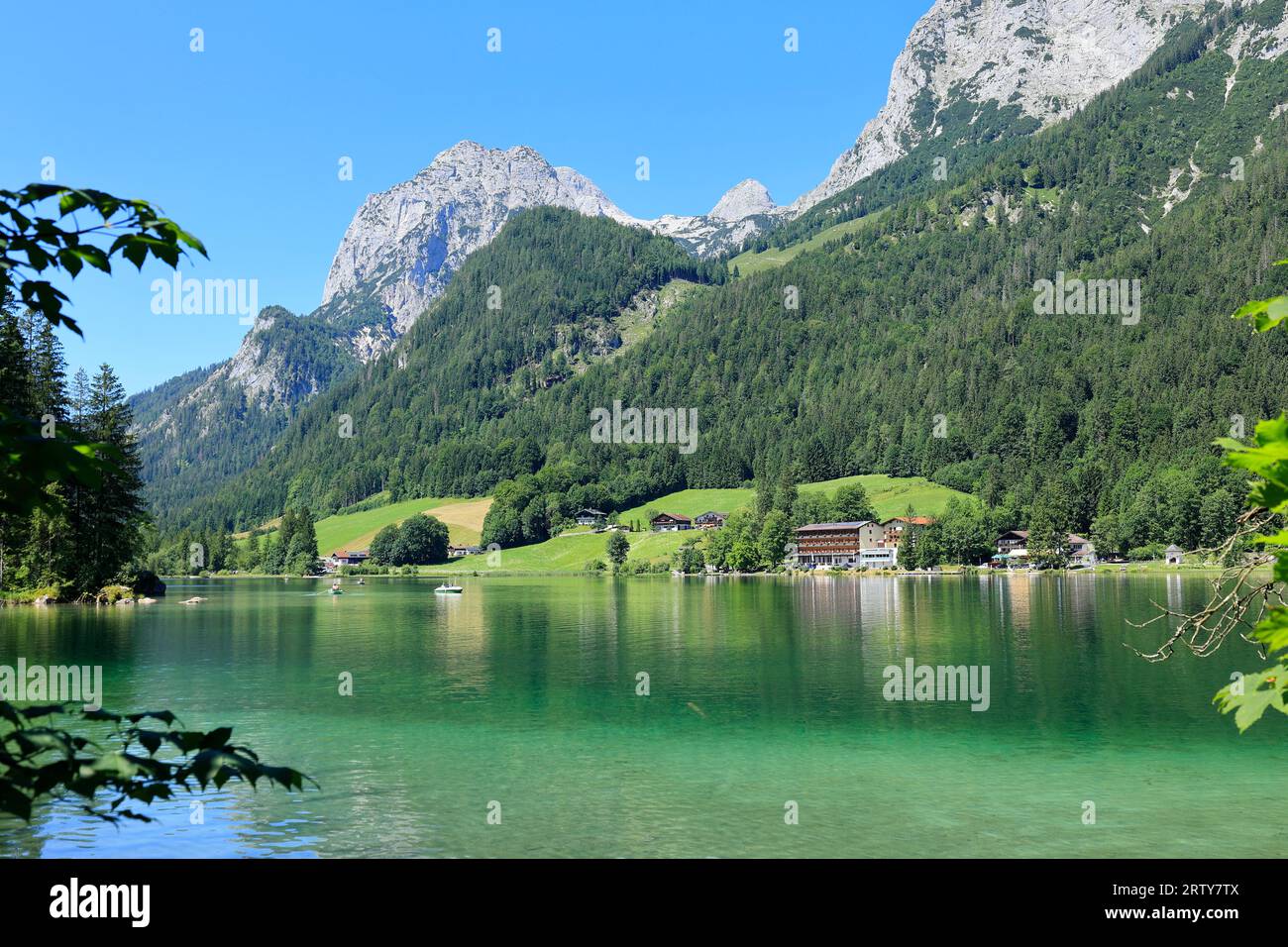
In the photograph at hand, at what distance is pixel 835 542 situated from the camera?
612 feet

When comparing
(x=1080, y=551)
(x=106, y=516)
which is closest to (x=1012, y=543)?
(x=1080, y=551)

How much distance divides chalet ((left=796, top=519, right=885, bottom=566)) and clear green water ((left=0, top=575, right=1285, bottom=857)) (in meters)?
119

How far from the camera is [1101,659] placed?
47688 millimetres

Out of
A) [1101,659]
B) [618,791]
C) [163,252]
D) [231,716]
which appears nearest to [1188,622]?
[163,252]

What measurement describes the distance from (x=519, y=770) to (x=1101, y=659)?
1365 inches

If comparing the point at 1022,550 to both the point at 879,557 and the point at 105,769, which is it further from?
the point at 105,769

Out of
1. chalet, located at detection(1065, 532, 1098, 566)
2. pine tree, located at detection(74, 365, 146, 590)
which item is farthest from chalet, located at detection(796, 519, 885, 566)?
pine tree, located at detection(74, 365, 146, 590)

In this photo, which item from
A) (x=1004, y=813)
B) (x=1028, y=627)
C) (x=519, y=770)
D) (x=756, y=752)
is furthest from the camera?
(x=1028, y=627)

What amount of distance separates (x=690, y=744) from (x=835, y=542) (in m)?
161

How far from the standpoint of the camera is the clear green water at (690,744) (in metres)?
20.1

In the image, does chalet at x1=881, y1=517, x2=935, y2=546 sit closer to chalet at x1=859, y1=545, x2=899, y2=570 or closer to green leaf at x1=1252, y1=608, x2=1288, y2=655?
chalet at x1=859, y1=545, x2=899, y2=570

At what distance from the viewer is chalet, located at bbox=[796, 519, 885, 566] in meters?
184
